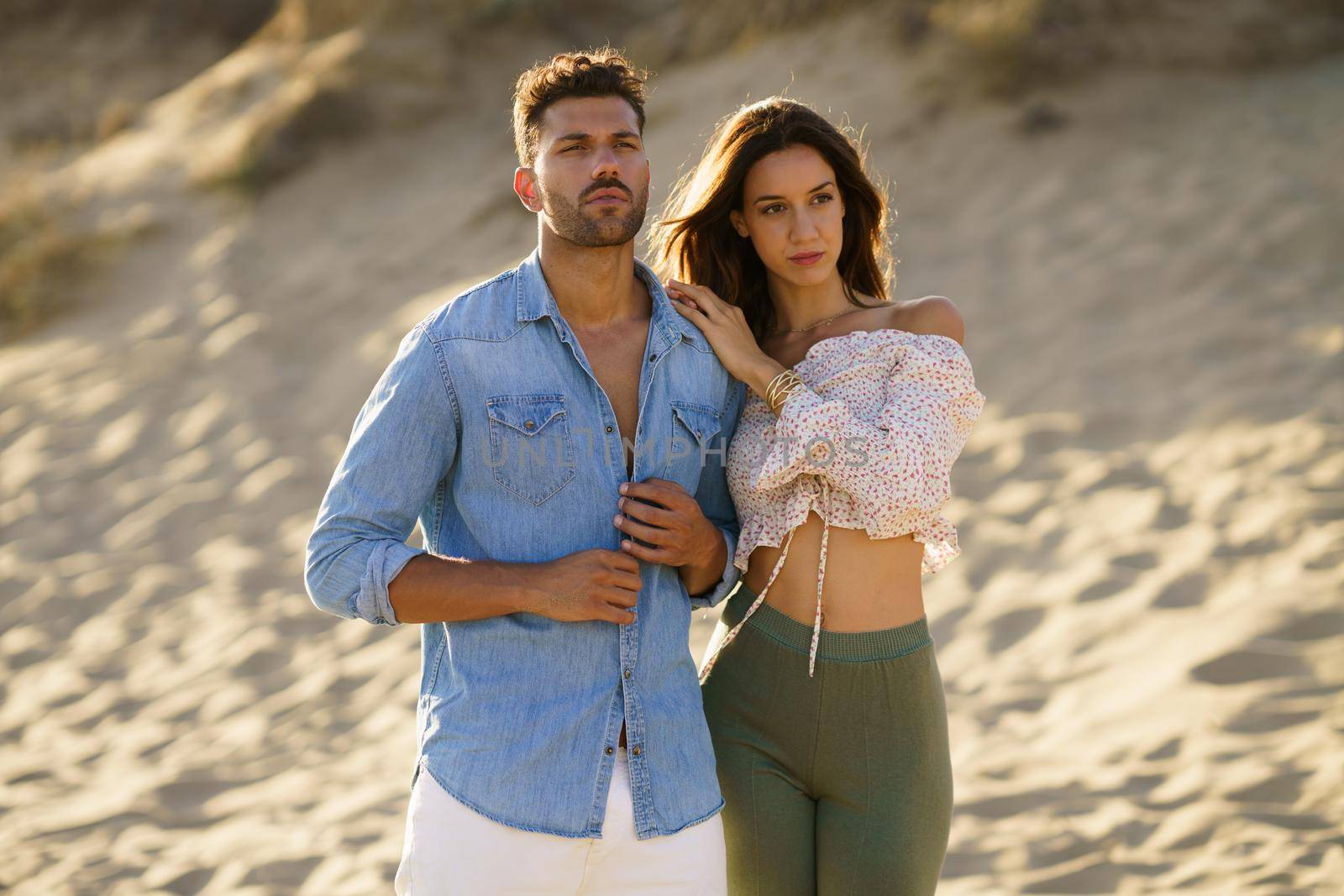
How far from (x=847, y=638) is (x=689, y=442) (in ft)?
1.74

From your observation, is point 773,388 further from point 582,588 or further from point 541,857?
point 541,857

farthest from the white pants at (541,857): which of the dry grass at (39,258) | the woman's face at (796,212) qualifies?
the dry grass at (39,258)

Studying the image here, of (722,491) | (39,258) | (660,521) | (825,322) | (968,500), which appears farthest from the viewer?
(39,258)

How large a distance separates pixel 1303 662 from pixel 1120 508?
131 centimetres

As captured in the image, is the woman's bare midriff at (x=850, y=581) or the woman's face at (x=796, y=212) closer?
the woman's bare midriff at (x=850, y=581)

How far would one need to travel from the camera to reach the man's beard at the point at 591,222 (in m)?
2.42

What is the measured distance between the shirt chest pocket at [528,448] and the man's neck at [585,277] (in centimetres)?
27

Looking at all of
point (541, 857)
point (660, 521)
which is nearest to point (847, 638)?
point (660, 521)

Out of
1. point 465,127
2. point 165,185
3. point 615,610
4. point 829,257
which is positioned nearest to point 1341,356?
point 829,257

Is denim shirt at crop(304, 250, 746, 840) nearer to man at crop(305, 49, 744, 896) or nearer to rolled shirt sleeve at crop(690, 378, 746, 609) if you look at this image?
man at crop(305, 49, 744, 896)

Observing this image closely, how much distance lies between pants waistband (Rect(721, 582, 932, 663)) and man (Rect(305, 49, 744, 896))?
22 cm

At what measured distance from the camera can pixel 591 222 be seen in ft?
7.94

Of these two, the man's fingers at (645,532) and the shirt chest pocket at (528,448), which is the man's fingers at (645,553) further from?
the shirt chest pocket at (528,448)

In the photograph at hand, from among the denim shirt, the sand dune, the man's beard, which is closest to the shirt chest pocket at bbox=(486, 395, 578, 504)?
the denim shirt
